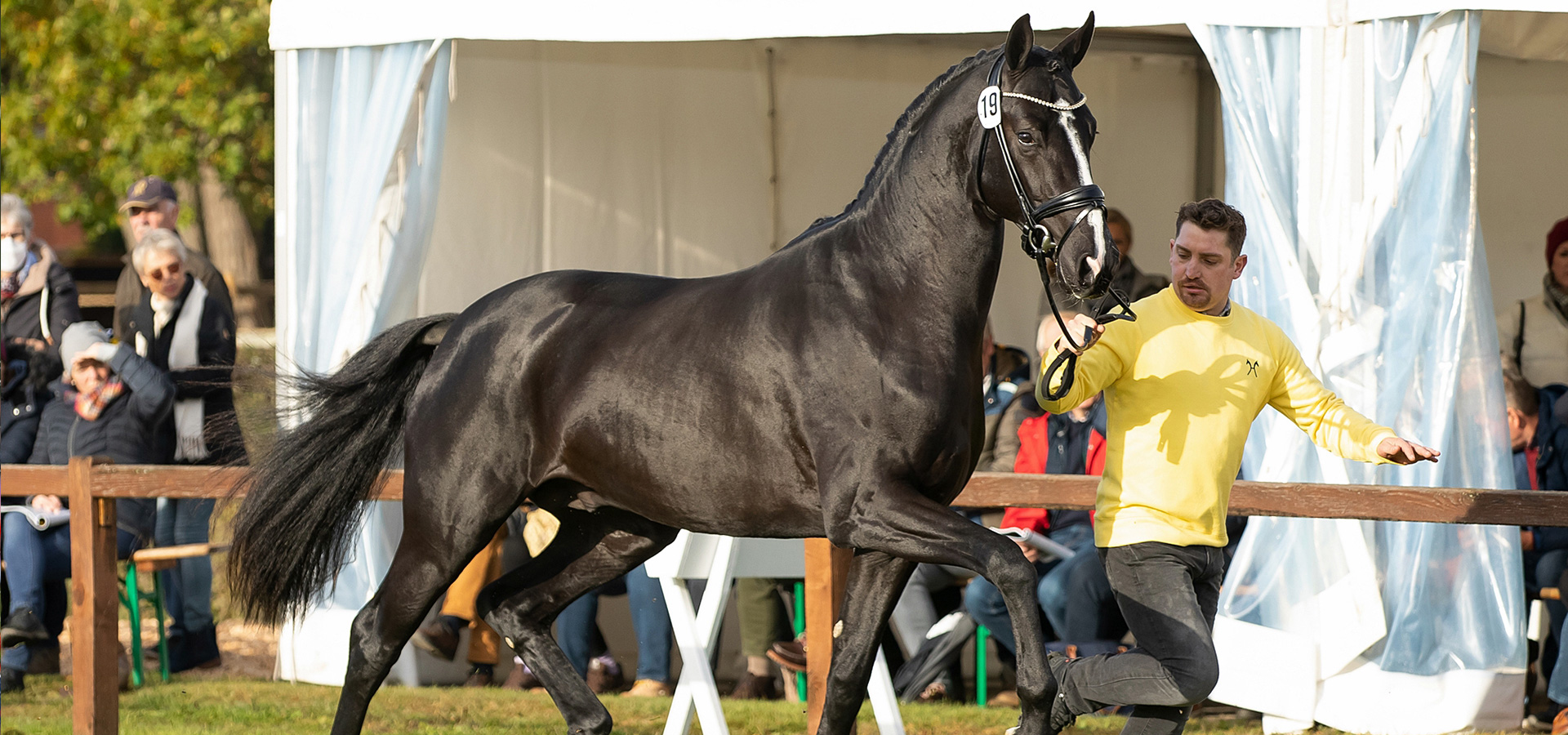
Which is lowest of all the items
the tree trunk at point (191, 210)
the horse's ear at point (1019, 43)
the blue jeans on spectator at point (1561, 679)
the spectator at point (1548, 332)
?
the blue jeans on spectator at point (1561, 679)

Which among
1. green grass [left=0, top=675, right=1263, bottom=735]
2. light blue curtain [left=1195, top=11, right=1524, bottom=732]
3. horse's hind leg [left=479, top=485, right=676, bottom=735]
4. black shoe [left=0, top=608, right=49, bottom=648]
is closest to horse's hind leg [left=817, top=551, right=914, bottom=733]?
horse's hind leg [left=479, top=485, right=676, bottom=735]

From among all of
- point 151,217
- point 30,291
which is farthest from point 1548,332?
point 30,291

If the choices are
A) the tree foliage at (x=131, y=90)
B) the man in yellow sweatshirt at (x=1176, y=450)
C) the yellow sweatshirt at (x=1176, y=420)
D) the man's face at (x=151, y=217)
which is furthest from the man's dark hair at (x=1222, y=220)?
the tree foliage at (x=131, y=90)

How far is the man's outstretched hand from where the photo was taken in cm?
333

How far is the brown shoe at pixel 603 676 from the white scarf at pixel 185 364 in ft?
5.97

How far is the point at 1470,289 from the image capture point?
531cm

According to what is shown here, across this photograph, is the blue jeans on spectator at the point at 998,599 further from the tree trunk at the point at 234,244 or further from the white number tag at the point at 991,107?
the tree trunk at the point at 234,244

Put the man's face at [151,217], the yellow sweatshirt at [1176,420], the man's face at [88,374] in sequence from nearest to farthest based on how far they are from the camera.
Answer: the yellow sweatshirt at [1176,420]
the man's face at [88,374]
the man's face at [151,217]

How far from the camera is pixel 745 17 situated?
592 cm

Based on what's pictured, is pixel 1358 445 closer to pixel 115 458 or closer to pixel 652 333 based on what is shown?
pixel 652 333

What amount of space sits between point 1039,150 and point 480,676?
419 centimetres

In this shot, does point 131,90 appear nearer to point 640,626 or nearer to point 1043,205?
point 640,626

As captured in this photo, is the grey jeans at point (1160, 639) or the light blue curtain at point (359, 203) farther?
the light blue curtain at point (359, 203)

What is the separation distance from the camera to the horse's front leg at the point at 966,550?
310 centimetres
